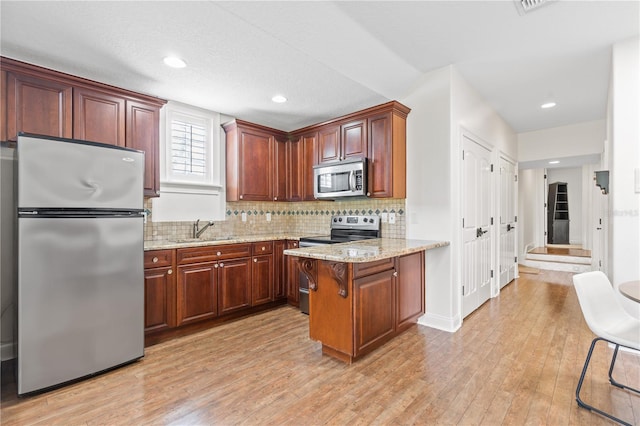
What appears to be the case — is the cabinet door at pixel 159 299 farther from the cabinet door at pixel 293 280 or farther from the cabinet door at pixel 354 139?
the cabinet door at pixel 354 139

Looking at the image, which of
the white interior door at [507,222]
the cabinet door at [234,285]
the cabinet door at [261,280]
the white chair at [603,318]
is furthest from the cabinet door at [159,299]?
the white interior door at [507,222]

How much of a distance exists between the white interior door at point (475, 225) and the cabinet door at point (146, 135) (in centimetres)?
323

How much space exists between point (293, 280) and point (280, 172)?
156 centimetres

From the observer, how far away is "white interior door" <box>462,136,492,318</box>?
3377mm

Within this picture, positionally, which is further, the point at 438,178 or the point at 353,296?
the point at 438,178

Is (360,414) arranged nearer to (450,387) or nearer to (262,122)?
(450,387)

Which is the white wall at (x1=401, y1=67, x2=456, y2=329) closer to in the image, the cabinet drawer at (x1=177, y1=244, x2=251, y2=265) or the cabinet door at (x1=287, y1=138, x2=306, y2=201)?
the cabinet door at (x1=287, y1=138, x2=306, y2=201)

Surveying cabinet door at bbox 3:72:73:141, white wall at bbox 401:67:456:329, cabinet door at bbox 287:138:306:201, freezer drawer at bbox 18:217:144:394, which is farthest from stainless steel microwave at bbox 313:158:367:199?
cabinet door at bbox 3:72:73:141

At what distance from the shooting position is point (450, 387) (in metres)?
2.06

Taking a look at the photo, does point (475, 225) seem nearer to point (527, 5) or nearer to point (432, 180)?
point (432, 180)

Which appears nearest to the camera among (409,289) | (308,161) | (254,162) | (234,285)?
(409,289)

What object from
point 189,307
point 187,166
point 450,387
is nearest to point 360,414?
point 450,387

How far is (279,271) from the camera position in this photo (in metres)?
3.88

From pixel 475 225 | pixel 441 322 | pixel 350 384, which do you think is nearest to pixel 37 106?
pixel 350 384
